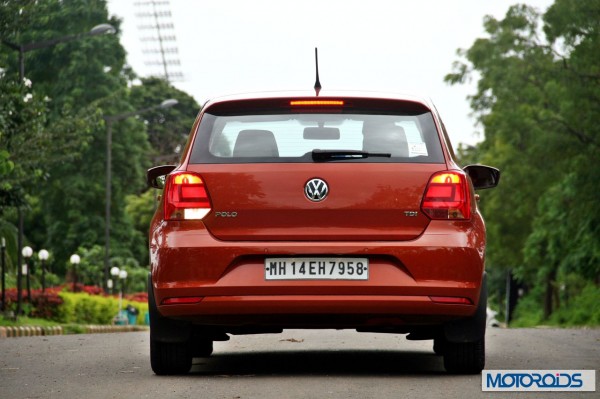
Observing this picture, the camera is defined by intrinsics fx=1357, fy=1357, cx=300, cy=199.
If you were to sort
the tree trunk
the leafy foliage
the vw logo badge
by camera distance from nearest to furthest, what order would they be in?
the vw logo badge
the tree trunk
the leafy foliage

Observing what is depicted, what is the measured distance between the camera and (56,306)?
34.3m

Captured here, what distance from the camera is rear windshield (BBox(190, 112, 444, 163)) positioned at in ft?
28.8

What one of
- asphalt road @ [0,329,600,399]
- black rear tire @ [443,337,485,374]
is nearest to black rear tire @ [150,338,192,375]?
asphalt road @ [0,329,600,399]

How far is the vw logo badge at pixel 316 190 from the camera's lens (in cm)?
866

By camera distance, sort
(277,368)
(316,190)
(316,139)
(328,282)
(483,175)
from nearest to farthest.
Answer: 1. (328,282)
2. (316,190)
3. (316,139)
4. (483,175)
5. (277,368)

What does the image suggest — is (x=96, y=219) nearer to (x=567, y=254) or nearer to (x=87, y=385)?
(x=567, y=254)

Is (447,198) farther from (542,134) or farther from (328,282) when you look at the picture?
(542,134)

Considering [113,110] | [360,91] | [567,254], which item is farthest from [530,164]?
[360,91]

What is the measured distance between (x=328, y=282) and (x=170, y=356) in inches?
56.5

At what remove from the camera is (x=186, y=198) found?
A: 344 inches

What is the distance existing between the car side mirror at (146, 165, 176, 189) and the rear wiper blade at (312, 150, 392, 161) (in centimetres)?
124

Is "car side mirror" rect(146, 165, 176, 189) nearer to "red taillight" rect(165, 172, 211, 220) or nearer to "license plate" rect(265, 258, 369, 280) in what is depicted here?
"red taillight" rect(165, 172, 211, 220)

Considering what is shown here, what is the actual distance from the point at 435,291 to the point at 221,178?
5.07ft

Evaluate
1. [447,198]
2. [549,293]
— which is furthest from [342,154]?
[549,293]
